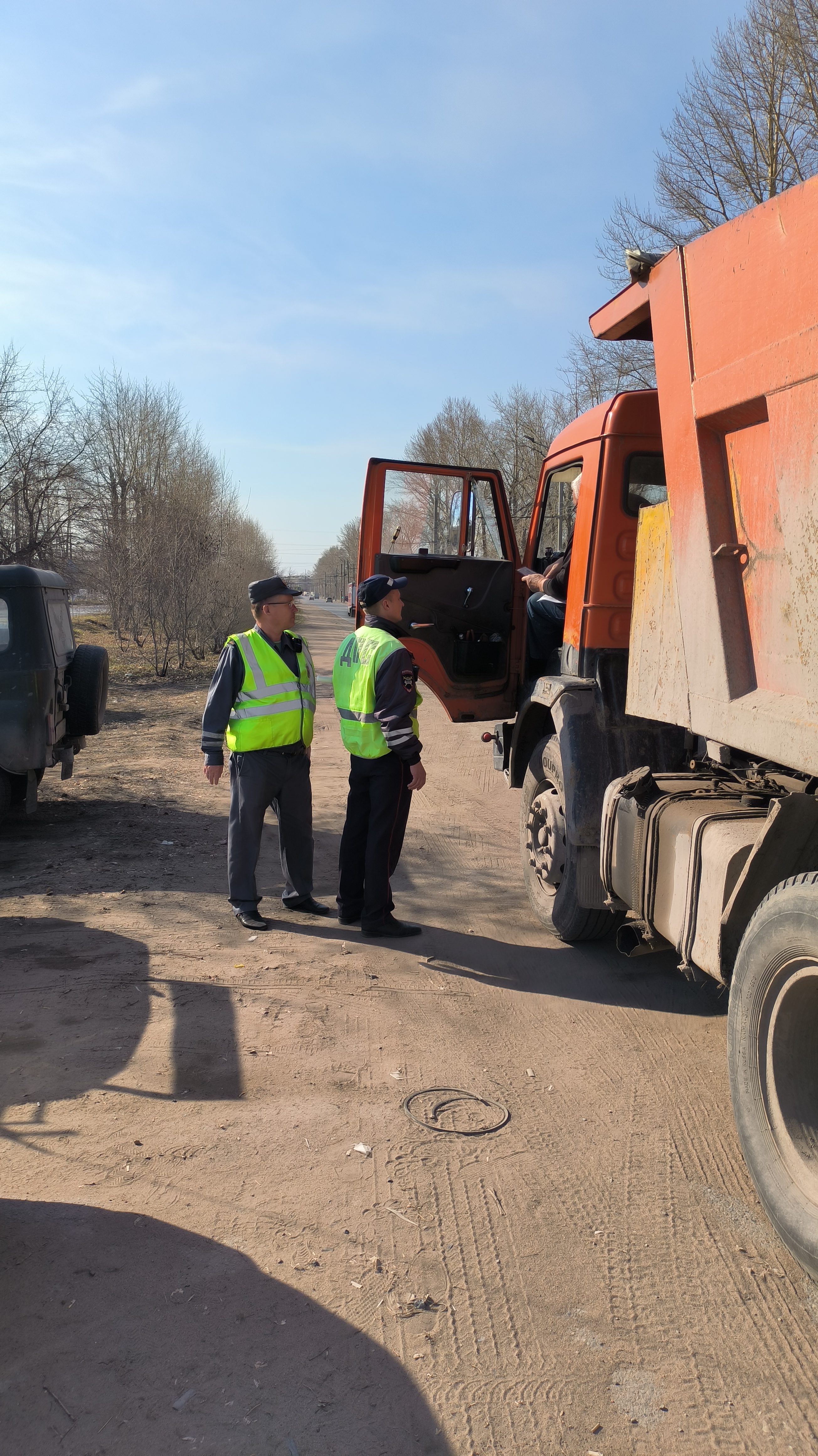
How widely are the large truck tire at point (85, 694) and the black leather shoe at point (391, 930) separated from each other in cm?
340

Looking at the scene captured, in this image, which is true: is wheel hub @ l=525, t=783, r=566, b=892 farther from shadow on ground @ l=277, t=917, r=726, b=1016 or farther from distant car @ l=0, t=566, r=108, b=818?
distant car @ l=0, t=566, r=108, b=818

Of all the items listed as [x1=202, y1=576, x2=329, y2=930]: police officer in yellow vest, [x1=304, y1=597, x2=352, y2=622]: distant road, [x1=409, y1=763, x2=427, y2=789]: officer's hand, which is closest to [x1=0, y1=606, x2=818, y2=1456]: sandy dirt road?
[x1=202, y1=576, x2=329, y2=930]: police officer in yellow vest

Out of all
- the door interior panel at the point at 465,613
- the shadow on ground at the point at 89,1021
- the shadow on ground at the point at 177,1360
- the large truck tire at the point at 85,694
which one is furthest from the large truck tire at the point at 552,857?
the large truck tire at the point at 85,694

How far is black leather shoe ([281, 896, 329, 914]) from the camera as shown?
18.0 feet

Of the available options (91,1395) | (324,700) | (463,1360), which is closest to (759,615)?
(463,1360)

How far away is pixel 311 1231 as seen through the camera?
2.68 meters

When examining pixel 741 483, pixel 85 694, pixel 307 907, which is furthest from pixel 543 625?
pixel 85 694

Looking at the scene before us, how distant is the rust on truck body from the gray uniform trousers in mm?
2253

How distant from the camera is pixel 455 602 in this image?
5.79 metres

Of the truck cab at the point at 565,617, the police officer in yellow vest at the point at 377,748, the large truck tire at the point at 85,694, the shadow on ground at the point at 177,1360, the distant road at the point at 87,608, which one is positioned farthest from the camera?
the distant road at the point at 87,608

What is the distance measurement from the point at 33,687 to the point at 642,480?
4305mm

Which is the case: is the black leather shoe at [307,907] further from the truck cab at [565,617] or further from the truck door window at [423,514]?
the truck door window at [423,514]

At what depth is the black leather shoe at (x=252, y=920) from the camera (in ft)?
16.8

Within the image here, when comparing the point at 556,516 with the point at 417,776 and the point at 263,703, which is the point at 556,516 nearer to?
the point at 417,776
